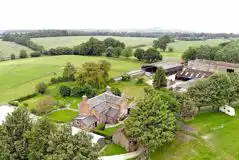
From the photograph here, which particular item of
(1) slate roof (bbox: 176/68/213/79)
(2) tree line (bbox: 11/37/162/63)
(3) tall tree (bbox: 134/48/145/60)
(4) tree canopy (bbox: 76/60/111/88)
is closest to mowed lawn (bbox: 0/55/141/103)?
(3) tall tree (bbox: 134/48/145/60)

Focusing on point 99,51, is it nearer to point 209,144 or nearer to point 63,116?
point 63,116

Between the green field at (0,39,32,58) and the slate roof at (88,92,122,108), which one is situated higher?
the green field at (0,39,32,58)

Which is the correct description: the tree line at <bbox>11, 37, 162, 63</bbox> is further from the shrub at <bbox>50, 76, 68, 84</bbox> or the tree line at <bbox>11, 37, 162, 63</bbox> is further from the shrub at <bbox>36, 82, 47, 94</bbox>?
the shrub at <bbox>36, 82, 47, 94</bbox>

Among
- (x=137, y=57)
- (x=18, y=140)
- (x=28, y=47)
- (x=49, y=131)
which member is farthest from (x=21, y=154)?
(x=28, y=47)

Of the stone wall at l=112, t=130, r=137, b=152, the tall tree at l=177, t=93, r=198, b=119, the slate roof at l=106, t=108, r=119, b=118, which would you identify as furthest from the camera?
the slate roof at l=106, t=108, r=119, b=118

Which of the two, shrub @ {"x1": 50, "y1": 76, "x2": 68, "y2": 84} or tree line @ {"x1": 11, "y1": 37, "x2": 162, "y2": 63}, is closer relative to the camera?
shrub @ {"x1": 50, "y1": 76, "x2": 68, "y2": 84}

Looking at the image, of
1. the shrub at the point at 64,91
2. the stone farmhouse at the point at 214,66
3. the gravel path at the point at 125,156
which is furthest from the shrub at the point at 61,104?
the stone farmhouse at the point at 214,66
